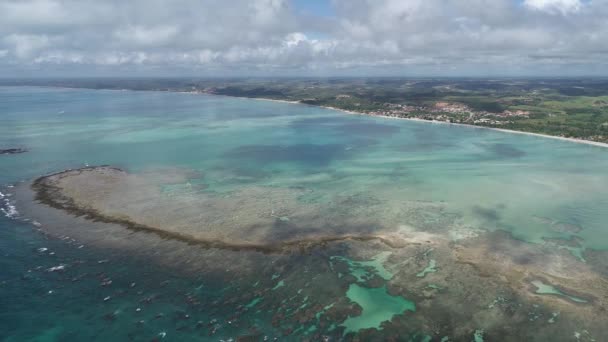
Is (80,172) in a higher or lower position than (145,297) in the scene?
higher

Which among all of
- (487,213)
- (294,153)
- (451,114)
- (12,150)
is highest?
(451,114)

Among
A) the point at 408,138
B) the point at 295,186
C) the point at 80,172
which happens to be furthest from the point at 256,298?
the point at 408,138

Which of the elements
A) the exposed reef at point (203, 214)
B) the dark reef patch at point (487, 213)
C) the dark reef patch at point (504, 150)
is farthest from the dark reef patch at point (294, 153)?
the dark reef patch at point (504, 150)

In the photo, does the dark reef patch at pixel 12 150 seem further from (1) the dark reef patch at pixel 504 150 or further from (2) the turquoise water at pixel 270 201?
(1) the dark reef patch at pixel 504 150

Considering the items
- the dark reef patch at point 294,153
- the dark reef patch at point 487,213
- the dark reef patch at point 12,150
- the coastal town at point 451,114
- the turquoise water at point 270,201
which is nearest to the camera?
the turquoise water at point 270,201

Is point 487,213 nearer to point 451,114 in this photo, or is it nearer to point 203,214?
point 203,214

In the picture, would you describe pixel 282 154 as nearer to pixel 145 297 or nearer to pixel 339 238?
pixel 339 238

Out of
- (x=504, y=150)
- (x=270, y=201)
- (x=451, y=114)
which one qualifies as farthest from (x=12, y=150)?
(x=451, y=114)

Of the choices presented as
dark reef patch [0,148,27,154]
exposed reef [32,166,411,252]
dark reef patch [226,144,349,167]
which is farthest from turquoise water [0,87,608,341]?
exposed reef [32,166,411,252]

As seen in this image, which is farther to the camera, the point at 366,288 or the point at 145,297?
the point at 366,288
